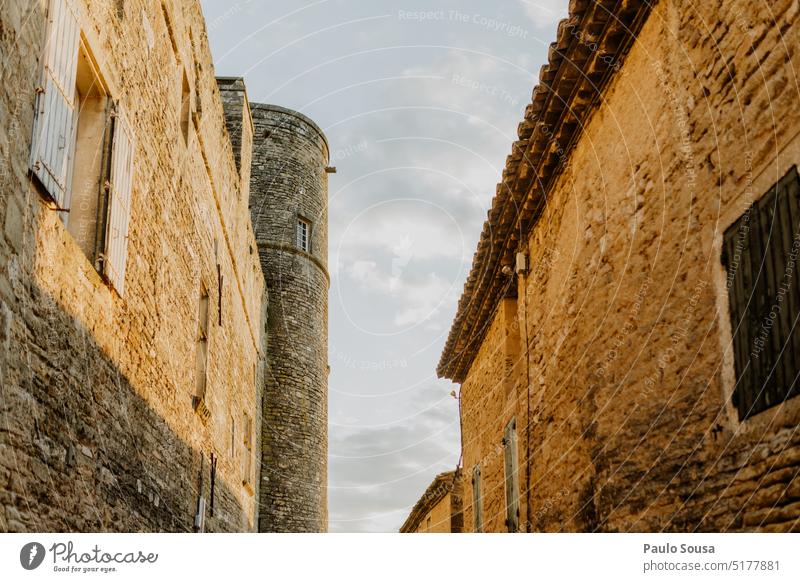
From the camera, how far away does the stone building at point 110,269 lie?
4707 mm

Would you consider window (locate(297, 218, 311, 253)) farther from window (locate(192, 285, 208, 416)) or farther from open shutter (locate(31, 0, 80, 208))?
open shutter (locate(31, 0, 80, 208))

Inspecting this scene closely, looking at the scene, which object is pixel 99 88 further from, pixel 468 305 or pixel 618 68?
pixel 468 305

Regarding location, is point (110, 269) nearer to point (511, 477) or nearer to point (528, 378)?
point (528, 378)

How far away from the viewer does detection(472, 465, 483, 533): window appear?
13016 mm

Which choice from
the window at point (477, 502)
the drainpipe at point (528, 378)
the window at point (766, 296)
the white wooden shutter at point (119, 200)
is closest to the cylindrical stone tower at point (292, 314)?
the window at point (477, 502)

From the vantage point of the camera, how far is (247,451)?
51.6 feet

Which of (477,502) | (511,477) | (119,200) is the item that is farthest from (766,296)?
(477,502)

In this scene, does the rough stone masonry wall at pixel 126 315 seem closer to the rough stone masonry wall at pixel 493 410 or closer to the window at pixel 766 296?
the rough stone masonry wall at pixel 493 410

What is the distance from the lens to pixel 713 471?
16.8 ft

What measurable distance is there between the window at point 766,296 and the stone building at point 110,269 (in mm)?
3924

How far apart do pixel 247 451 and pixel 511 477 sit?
6.45m

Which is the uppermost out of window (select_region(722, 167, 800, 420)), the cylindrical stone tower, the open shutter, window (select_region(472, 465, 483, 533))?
the cylindrical stone tower

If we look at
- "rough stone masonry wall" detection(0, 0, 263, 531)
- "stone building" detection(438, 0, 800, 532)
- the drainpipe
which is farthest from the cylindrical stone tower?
the drainpipe
